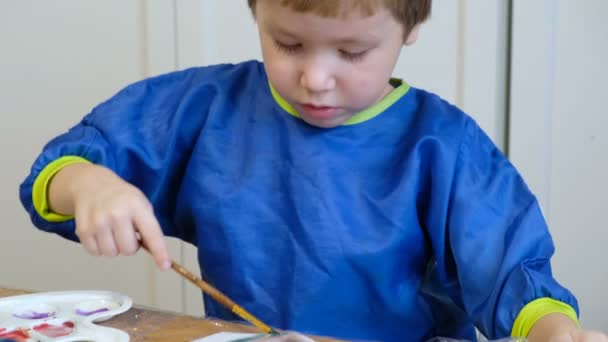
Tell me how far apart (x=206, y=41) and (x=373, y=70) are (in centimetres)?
87

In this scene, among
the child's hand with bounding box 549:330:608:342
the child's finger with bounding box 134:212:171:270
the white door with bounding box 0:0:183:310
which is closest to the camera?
the child's hand with bounding box 549:330:608:342

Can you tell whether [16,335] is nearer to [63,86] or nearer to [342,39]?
[342,39]

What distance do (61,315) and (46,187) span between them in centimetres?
17

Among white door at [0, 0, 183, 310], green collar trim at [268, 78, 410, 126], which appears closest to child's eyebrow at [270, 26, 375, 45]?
green collar trim at [268, 78, 410, 126]

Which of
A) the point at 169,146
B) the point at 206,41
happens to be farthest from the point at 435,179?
the point at 206,41

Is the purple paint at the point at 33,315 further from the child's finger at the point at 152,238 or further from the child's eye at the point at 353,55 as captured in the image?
the child's eye at the point at 353,55

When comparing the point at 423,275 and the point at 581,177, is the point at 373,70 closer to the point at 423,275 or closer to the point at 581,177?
the point at 423,275

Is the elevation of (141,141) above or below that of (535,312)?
above

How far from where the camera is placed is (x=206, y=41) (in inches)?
63.4

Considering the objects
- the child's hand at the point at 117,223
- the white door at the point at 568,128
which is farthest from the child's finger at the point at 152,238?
the white door at the point at 568,128

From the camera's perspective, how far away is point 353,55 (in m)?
0.78

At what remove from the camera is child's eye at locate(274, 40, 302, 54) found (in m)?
0.78

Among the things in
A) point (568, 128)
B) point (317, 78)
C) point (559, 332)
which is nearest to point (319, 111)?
point (317, 78)

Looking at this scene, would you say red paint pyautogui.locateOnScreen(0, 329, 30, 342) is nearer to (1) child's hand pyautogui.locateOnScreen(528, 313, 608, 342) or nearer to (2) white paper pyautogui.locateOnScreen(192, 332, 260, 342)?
(2) white paper pyautogui.locateOnScreen(192, 332, 260, 342)
